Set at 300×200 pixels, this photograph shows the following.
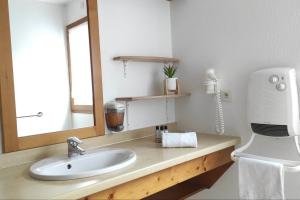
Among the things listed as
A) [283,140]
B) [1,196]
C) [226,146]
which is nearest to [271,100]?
[283,140]

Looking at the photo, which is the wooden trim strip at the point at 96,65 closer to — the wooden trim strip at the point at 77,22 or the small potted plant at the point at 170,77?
the wooden trim strip at the point at 77,22

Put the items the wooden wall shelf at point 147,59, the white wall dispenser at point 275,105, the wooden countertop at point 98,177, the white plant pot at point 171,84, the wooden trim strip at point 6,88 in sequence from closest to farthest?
the wooden countertop at point 98,177
the wooden trim strip at point 6,88
the white wall dispenser at point 275,105
the wooden wall shelf at point 147,59
the white plant pot at point 171,84

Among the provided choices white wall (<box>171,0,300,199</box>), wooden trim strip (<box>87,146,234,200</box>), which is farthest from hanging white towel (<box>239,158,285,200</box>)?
white wall (<box>171,0,300,199</box>)

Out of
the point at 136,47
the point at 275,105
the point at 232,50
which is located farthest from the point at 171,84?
the point at 275,105

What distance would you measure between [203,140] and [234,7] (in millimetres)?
915

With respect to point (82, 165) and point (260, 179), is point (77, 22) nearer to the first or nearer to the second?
point (82, 165)

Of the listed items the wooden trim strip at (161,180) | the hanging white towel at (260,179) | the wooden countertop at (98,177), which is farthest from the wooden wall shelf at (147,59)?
the hanging white towel at (260,179)

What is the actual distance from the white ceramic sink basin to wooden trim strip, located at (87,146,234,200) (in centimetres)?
A: 9

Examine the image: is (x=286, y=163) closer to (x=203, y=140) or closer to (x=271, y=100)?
(x=271, y=100)

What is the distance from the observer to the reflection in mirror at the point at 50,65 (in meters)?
1.42

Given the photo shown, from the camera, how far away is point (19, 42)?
141 centimetres

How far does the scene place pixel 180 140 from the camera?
1.60m

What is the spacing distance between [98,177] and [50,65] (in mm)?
746

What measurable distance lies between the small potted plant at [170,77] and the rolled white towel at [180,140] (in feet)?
1.58
